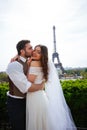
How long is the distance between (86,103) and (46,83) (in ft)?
Result: 5.55

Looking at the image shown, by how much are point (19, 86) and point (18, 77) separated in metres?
0.12

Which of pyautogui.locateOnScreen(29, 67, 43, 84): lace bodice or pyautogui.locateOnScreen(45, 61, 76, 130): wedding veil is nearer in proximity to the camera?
pyautogui.locateOnScreen(29, 67, 43, 84): lace bodice

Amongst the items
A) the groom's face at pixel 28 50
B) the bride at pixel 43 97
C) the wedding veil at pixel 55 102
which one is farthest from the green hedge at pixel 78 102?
the groom's face at pixel 28 50

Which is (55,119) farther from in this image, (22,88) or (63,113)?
(22,88)

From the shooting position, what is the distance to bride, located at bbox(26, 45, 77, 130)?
449cm

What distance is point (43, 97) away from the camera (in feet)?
14.9

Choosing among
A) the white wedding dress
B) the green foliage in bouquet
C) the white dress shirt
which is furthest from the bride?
the green foliage in bouquet

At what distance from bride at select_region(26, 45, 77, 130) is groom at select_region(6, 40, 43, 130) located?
0.08 meters

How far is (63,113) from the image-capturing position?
16.3ft

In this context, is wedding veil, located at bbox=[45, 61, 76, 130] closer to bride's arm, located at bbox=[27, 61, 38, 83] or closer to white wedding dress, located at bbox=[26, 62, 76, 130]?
white wedding dress, located at bbox=[26, 62, 76, 130]

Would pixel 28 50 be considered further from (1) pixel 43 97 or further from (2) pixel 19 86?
(1) pixel 43 97

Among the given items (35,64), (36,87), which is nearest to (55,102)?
(36,87)

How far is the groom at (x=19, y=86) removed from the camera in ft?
14.1

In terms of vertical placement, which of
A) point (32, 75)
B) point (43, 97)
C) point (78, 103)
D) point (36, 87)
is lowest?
point (78, 103)
